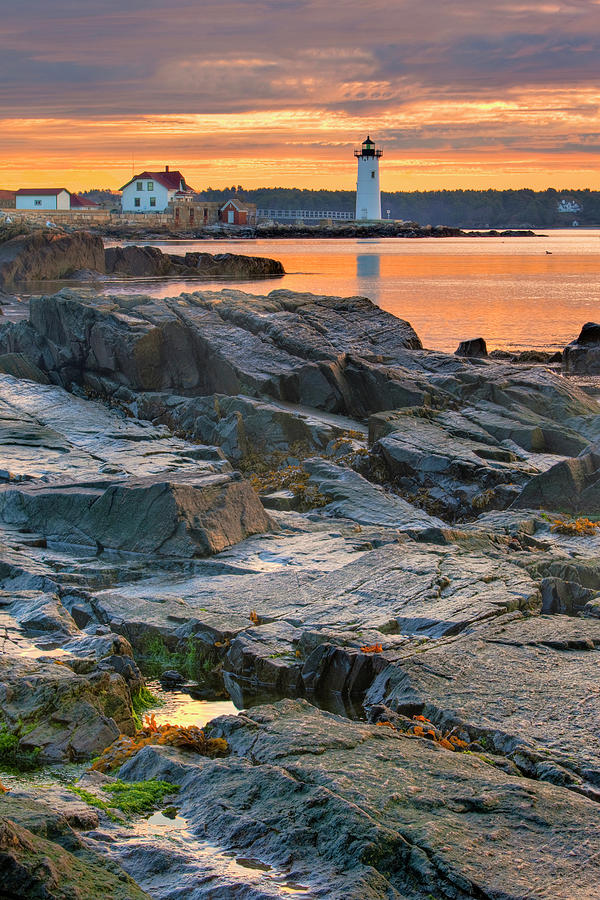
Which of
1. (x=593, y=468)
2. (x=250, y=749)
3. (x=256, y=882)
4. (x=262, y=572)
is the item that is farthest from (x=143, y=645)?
(x=593, y=468)

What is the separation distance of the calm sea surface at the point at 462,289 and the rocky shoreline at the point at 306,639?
17.5 meters

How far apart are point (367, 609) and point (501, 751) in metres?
2.66

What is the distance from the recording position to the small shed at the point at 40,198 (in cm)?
11694

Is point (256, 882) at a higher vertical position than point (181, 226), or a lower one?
lower

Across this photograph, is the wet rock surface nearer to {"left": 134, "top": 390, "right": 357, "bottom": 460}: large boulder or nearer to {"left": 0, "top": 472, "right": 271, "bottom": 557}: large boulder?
{"left": 0, "top": 472, "right": 271, "bottom": 557}: large boulder

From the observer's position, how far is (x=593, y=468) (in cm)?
1349

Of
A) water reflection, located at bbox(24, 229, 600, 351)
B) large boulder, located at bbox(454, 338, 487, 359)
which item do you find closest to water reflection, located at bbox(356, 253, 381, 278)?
water reflection, located at bbox(24, 229, 600, 351)

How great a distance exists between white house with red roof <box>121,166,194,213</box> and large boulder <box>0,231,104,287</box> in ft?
239

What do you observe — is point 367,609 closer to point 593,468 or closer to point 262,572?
point 262,572

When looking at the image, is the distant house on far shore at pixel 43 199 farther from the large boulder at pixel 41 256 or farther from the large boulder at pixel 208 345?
the large boulder at pixel 208 345

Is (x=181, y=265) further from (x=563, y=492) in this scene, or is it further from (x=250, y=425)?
(x=563, y=492)

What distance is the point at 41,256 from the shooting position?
Result: 183ft

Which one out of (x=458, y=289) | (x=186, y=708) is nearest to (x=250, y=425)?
(x=186, y=708)

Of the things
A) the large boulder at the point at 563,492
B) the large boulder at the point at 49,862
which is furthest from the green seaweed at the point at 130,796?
the large boulder at the point at 563,492
